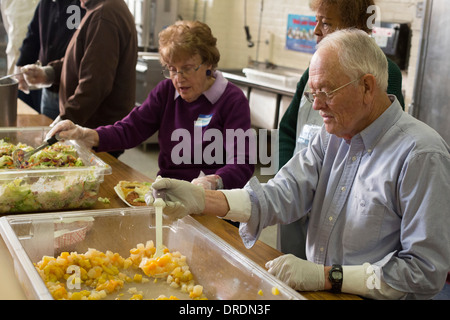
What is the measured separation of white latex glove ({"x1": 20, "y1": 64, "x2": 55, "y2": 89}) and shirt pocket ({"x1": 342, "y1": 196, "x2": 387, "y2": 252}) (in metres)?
2.26

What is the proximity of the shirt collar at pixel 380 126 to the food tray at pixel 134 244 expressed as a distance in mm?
523

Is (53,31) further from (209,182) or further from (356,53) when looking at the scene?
(356,53)

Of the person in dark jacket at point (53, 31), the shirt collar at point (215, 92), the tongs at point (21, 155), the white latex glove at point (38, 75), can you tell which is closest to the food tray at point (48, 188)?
the tongs at point (21, 155)

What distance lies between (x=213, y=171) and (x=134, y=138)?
501 millimetres

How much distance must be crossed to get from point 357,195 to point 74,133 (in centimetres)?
136

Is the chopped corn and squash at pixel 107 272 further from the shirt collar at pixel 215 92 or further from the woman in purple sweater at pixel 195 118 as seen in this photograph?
the shirt collar at pixel 215 92

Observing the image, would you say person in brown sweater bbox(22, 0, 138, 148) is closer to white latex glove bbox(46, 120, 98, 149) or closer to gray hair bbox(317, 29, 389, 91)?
white latex glove bbox(46, 120, 98, 149)

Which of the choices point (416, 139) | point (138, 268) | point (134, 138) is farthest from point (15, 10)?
point (416, 139)

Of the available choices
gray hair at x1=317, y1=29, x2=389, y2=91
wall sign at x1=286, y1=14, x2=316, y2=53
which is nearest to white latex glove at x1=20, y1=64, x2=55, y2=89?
gray hair at x1=317, y1=29, x2=389, y2=91

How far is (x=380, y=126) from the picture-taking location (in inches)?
63.8

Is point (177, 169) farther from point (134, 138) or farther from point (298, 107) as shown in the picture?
point (298, 107)

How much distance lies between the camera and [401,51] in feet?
14.4

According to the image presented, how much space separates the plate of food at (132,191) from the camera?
1982mm

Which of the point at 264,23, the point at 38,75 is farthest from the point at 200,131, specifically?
the point at 264,23
